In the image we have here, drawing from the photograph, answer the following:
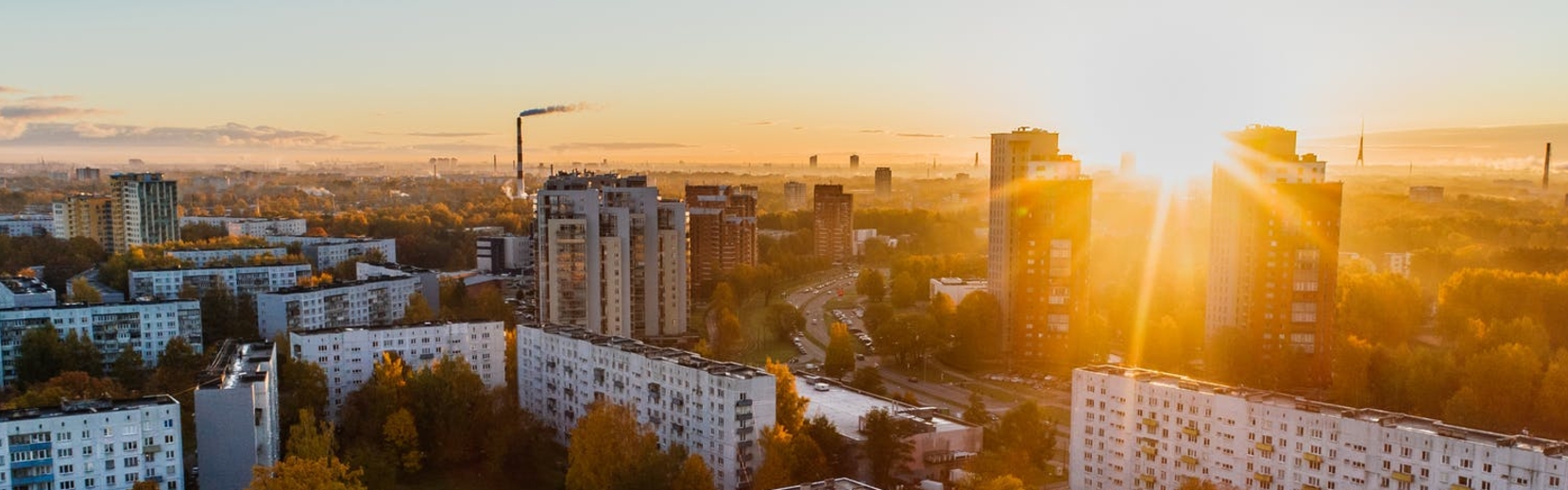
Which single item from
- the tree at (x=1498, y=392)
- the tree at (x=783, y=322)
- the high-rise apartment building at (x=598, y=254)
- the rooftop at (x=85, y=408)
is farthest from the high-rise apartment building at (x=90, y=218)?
the tree at (x=1498, y=392)

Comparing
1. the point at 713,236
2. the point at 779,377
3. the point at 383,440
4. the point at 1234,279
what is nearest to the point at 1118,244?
the point at 713,236

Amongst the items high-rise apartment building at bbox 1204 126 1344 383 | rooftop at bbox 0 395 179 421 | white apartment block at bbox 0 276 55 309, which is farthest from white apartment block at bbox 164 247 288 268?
high-rise apartment building at bbox 1204 126 1344 383

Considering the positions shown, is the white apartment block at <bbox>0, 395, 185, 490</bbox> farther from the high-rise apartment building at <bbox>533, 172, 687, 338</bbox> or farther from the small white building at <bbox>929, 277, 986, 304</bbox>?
the small white building at <bbox>929, 277, 986, 304</bbox>

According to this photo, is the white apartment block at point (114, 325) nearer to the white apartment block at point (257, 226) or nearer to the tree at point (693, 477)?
the tree at point (693, 477)

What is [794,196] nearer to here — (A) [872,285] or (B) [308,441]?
(A) [872,285]

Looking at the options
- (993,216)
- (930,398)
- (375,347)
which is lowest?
(930,398)

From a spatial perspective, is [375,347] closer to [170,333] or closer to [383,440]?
[383,440]
